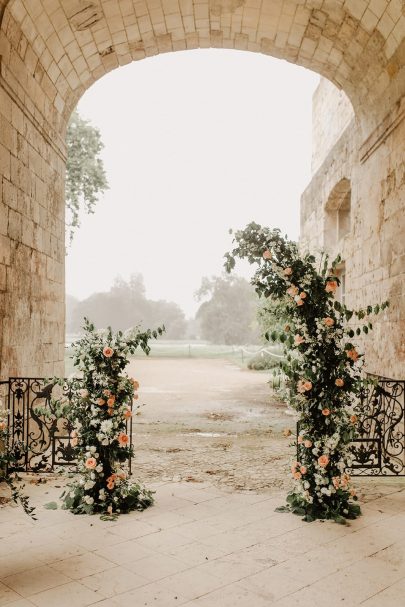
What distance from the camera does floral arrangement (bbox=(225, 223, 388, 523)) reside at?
175 inches

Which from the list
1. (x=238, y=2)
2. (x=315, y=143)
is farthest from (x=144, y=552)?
(x=315, y=143)

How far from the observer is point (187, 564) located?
11.2 feet

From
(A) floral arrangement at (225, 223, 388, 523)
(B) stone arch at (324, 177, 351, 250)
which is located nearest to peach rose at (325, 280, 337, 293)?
(A) floral arrangement at (225, 223, 388, 523)

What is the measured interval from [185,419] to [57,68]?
5.49m

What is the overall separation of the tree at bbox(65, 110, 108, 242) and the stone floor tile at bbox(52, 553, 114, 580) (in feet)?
35.7

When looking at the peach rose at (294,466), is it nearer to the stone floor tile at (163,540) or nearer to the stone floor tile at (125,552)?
the stone floor tile at (163,540)

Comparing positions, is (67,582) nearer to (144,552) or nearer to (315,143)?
(144,552)

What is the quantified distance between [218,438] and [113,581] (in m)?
4.39

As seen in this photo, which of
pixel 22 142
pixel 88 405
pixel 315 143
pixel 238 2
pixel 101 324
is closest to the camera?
pixel 88 405

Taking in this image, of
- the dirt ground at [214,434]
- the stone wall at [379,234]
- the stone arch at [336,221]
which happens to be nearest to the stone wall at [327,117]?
the stone arch at [336,221]

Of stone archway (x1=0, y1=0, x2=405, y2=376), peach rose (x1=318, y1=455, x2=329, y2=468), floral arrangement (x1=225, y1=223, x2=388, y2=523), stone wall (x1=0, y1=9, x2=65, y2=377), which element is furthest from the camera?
stone archway (x1=0, y1=0, x2=405, y2=376)

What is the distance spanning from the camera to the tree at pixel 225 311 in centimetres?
3509

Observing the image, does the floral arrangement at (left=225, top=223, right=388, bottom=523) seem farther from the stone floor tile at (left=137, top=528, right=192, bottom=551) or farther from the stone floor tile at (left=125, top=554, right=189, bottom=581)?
the stone floor tile at (left=125, top=554, right=189, bottom=581)

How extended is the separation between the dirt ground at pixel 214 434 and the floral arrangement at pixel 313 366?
33 cm
